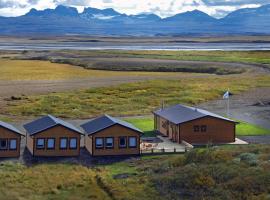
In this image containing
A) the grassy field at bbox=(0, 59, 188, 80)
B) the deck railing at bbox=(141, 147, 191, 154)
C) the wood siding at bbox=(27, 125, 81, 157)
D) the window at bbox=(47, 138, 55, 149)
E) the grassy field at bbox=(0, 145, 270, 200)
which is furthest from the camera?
the grassy field at bbox=(0, 59, 188, 80)

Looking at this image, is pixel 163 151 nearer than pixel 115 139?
Yes

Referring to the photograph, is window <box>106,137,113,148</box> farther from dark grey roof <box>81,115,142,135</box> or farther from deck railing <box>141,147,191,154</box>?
deck railing <box>141,147,191,154</box>

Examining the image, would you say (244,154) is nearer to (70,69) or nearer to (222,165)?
(222,165)

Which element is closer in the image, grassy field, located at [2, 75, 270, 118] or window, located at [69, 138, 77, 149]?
window, located at [69, 138, 77, 149]

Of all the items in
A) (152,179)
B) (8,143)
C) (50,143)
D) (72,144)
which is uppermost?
(8,143)

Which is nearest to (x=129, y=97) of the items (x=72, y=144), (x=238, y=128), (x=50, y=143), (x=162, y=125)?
(x=238, y=128)

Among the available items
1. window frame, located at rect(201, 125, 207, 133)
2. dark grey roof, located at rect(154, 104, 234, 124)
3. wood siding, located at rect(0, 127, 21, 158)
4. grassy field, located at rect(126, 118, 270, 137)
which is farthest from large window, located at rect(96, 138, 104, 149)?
window frame, located at rect(201, 125, 207, 133)

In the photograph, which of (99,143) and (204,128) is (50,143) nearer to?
(99,143)

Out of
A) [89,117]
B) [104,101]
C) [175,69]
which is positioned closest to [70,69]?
[175,69]
